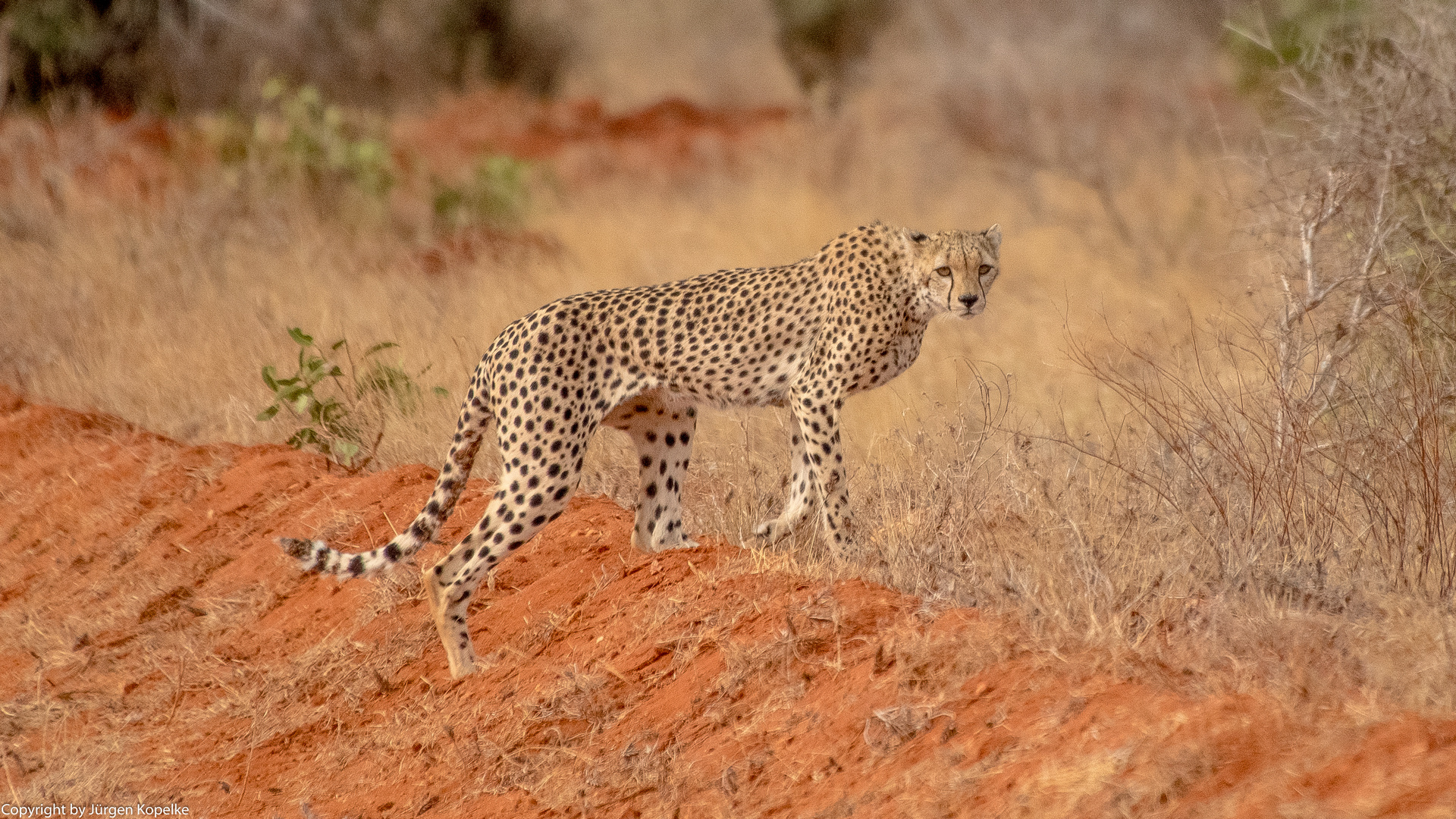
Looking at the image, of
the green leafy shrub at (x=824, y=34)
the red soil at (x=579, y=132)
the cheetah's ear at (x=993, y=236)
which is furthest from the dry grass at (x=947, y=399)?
the green leafy shrub at (x=824, y=34)

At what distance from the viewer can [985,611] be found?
4.18 m

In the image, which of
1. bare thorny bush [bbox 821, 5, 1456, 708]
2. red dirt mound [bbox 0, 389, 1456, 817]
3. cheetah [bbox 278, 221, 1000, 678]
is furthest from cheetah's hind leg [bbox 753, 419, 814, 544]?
red dirt mound [bbox 0, 389, 1456, 817]

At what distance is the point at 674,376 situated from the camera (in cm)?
547

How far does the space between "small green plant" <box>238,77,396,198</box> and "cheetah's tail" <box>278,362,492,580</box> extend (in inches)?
339

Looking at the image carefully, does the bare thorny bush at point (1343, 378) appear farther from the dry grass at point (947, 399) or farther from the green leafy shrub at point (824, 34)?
the green leafy shrub at point (824, 34)

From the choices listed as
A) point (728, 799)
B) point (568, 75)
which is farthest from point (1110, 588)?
point (568, 75)

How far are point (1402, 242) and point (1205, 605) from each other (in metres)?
3.28

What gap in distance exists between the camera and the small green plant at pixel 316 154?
13.5m

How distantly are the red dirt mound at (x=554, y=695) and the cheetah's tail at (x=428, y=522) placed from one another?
0.40 m

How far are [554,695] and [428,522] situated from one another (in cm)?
97

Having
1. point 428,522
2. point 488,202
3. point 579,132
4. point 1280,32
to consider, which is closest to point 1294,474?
point 428,522

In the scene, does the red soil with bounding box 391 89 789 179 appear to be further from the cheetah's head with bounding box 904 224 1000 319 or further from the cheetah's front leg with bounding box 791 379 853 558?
the cheetah's front leg with bounding box 791 379 853 558

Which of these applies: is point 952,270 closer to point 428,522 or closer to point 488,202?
point 428,522

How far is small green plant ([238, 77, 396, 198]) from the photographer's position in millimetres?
13539
